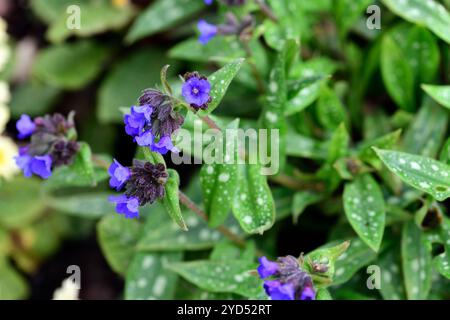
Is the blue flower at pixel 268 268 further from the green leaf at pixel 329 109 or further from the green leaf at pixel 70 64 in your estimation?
the green leaf at pixel 70 64

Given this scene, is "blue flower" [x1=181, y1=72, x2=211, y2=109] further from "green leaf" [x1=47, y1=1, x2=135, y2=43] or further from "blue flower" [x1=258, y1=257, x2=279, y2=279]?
"green leaf" [x1=47, y1=1, x2=135, y2=43]

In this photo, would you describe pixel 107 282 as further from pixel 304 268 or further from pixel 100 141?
pixel 304 268

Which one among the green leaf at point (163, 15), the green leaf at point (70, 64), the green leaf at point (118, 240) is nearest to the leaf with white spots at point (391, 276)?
the green leaf at point (118, 240)

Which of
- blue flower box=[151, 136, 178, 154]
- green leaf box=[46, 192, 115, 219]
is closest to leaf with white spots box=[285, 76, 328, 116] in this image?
blue flower box=[151, 136, 178, 154]

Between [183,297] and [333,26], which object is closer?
[183,297]
